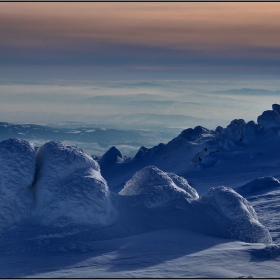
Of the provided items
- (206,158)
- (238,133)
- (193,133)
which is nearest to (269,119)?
(238,133)

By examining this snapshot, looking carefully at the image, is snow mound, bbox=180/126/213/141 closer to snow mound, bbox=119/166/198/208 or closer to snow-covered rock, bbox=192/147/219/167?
snow-covered rock, bbox=192/147/219/167

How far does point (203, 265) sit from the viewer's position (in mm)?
12023

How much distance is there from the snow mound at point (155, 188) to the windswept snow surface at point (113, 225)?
0.03 m

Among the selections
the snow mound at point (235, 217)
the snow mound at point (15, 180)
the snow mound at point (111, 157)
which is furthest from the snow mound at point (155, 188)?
the snow mound at point (111, 157)

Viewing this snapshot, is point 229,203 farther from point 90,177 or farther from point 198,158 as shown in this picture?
point 198,158

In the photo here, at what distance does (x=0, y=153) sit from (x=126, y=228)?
4.19 meters

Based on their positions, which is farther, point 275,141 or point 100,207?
point 275,141

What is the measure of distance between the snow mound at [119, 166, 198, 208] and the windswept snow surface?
0.10 ft

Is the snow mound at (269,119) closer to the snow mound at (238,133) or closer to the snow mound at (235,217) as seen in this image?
the snow mound at (238,133)

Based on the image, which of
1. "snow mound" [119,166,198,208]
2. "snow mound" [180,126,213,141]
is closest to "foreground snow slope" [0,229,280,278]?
"snow mound" [119,166,198,208]

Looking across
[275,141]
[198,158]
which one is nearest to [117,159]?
[198,158]

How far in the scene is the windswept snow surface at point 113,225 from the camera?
12.0m

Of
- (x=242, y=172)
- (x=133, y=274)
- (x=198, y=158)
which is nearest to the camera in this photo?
(x=133, y=274)

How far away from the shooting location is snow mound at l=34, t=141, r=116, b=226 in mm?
13977
